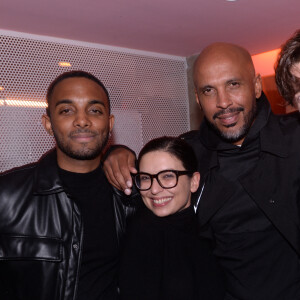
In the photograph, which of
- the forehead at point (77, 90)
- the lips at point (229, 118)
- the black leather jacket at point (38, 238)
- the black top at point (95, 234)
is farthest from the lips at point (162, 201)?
the forehead at point (77, 90)

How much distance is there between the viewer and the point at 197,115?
12.8 feet

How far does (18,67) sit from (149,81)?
3.98 feet

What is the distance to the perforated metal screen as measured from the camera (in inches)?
112

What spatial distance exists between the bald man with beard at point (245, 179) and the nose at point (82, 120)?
0.30 meters

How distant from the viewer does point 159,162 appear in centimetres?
205

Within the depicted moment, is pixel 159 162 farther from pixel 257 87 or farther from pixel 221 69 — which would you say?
pixel 257 87

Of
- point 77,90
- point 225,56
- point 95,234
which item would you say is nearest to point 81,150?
point 77,90

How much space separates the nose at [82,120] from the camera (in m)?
2.04

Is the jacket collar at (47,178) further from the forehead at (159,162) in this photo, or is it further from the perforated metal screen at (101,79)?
the perforated metal screen at (101,79)

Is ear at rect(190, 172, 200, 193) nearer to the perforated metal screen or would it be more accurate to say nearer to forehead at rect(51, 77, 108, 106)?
forehead at rect(51, 77, 108, 106)

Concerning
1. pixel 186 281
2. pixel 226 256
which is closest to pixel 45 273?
pixel 186 281

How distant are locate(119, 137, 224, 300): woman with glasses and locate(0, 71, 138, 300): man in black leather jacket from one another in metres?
0.13

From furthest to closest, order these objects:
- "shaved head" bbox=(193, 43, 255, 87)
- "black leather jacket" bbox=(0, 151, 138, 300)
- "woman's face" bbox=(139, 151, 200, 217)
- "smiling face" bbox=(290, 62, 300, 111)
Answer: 1. "shaved head" bbox=(193, 43, 255, 87)
2. "woman's face" bbox=(139, 151, 200, 217)
3. "black leather jacket" bbox=(0, 151, 138, 300)
4. "smiling face" bbox=(290, 62, 300, 111)

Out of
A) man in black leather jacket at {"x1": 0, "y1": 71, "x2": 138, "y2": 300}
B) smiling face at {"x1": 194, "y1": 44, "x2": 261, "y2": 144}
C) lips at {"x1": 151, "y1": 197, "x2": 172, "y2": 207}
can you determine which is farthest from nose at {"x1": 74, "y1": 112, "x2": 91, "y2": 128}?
smiling face at {"x1": 194, "y1": 44, "x2": 261, "y2": 144}
